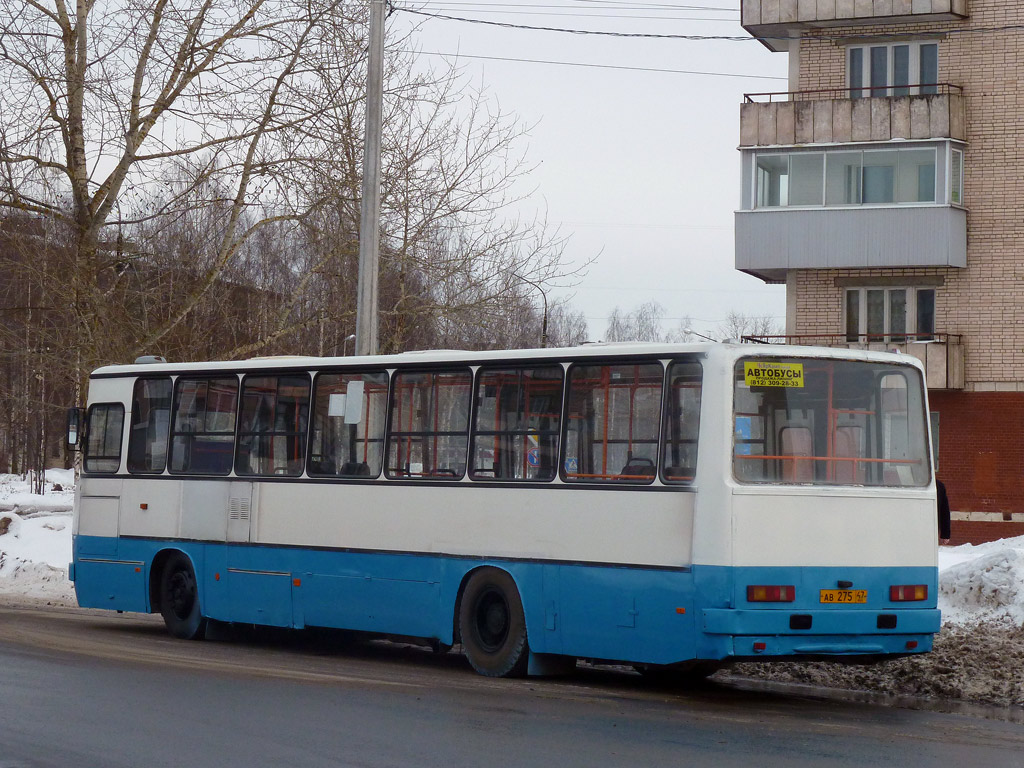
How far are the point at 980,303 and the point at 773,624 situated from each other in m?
25.5

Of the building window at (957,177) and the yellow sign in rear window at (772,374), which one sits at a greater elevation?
the building window at (957,177)

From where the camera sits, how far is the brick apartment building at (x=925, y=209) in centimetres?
3416

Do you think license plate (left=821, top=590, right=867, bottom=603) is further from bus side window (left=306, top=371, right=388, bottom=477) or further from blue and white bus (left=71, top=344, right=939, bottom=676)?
bus side window (left=306, top=371, right=388, bottom=477)

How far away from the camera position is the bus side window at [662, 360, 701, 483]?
36.7 feet

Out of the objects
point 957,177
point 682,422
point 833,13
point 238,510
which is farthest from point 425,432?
point 833,13

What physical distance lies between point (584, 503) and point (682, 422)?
108 cm

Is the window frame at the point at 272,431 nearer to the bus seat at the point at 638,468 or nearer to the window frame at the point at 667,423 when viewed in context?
the bus seat at the point at 638,468

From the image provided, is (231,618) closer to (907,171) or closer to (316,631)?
(316,631)

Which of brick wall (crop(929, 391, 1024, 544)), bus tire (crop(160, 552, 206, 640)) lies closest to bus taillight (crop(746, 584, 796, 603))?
bus tire (crop(160, 552, 206, 640))

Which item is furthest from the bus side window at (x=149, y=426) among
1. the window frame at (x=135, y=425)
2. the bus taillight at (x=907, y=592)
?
the bus taillight at (x=907, y=592)

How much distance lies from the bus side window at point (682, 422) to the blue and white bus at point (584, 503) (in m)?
0.02

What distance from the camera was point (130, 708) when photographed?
9922mm

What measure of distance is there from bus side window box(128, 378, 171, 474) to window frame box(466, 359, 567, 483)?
4.48 metres

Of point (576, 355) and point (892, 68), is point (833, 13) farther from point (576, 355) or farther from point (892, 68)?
point (576, 355)
